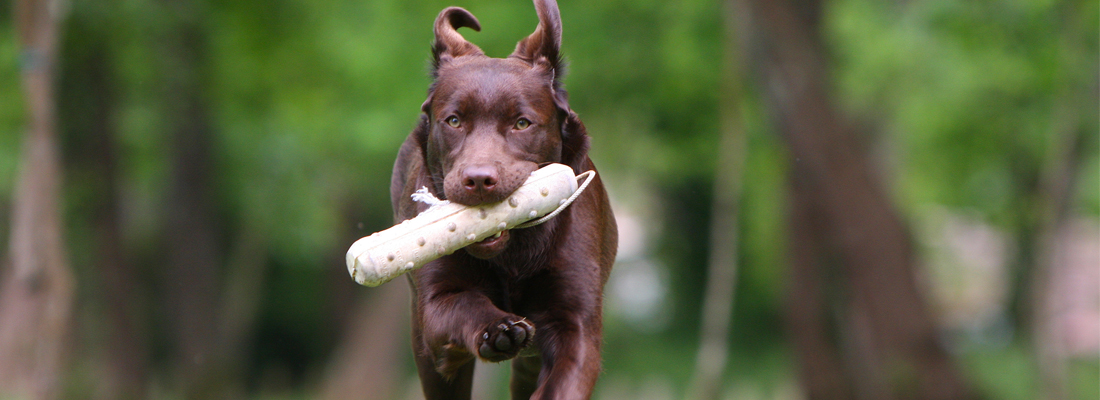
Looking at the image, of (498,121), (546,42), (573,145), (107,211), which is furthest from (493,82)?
(107,211)

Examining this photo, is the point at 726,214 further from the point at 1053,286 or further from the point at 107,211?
the point at 107,211

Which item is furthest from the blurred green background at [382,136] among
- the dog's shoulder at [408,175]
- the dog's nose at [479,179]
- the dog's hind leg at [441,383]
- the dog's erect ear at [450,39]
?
the dog's nose at [479,179]

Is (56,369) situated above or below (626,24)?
below

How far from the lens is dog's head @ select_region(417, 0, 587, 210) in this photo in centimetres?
396

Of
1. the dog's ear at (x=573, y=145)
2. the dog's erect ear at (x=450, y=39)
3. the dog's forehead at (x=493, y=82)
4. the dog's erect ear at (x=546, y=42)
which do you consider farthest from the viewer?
the dog's erect ear at (x=450, y=39)

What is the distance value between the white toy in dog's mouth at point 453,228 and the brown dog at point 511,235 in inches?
2.0

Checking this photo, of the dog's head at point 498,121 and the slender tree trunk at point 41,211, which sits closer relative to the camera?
the dog's head at point 498,121

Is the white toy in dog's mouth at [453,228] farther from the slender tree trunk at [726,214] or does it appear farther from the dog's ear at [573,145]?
the slender tree trunk at [726,214]

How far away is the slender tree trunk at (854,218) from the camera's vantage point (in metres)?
14.0

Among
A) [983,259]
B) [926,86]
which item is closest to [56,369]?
[926,86]

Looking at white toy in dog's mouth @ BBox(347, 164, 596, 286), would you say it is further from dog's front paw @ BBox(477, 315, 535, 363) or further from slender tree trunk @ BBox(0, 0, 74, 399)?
slender tree trunk @ BBox(0, 0, 74, 399)

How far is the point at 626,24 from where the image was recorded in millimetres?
16750

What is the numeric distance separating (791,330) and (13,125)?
12329 mm

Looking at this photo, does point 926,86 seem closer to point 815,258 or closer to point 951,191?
point 815,258
